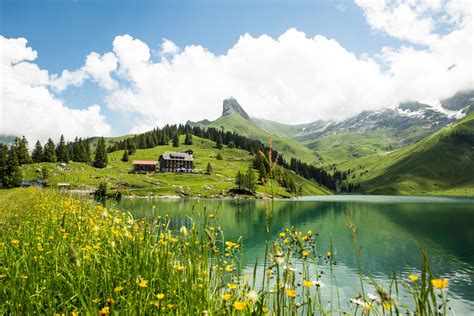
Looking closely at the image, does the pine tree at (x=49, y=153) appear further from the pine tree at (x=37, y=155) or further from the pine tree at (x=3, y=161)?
the pine tree at (x=3, y=161)

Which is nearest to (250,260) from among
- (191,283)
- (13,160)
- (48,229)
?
(48,229)

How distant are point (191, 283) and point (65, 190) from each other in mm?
18729

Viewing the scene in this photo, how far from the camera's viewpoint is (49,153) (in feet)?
505

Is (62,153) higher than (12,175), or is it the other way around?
(62,153)

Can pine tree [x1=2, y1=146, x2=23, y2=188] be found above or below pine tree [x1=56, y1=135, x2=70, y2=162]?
below

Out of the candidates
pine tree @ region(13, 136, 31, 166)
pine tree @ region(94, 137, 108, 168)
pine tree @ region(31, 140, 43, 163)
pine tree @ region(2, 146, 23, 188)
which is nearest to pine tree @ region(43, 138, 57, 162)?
pine tree @ region(31, 140, 43, 163)

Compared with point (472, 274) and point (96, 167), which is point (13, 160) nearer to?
point (96, 167)

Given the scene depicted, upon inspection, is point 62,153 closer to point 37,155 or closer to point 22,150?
point 37,155

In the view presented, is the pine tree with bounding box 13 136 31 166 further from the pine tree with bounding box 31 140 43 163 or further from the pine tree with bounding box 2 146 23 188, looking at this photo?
the pine tree with bounding box 2 146 23 188

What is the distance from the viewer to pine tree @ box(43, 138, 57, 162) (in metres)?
153

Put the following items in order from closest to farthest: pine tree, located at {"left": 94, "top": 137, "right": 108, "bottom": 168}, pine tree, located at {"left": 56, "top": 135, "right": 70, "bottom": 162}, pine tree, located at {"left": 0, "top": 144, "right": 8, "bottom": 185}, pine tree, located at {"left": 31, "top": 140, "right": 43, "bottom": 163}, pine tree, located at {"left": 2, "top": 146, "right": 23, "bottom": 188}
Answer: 1. pine tree, located at {"left": 2, "top": 146, "right": 23, "bottom": 188}
2. pine tree, located at {"left": 0, "top": 144, "right": 8, "bottom": 185}
3. pine tree, located at {"left": 31, "top": 140, "right": 43, "bottom": 163}
4. pine tree, located at {"left": 56, "top": 135, "right": 70, "bottom": 162}
5. pine tree, located at {"left": 94, "top": 137, "right": 108, "bottom": 168}

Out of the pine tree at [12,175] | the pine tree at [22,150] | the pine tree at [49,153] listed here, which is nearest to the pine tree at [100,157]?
the pine tree at [49,153]

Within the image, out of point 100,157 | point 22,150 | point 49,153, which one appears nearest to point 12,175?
point 22,150

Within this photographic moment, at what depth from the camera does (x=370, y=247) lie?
5144 centimetres
